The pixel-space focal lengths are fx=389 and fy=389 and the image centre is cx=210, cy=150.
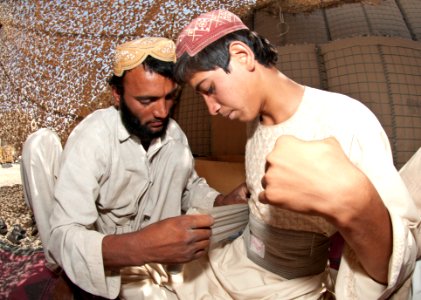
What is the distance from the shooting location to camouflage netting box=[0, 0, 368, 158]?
11.4ft

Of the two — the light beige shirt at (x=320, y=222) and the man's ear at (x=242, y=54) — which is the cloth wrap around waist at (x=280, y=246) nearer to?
the light beige shirt at (x=320, y=222)

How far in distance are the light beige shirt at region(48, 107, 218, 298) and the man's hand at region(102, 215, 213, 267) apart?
105 mm

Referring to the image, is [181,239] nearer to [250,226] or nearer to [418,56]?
[250,226]

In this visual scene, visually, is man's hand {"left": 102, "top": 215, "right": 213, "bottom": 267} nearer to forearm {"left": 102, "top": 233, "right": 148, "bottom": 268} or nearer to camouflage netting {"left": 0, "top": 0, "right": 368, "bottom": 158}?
forearm {"left": 102, "top": 233, "right": 148, "bottom": 268}

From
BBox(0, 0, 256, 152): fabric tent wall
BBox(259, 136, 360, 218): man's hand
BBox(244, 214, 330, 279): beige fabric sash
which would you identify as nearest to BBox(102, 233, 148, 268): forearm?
BBox(244, 214, 330, 279): beige fabric sash

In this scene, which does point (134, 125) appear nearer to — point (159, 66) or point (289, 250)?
point (159, 66)

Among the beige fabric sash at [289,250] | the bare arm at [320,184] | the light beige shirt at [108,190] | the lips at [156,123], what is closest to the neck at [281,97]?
the beige fabric sash at [289,250]

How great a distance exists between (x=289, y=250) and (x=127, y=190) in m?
0.80

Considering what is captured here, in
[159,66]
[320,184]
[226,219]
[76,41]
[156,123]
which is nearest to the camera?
[320,184]

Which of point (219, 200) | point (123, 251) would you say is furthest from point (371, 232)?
point (219, 200)

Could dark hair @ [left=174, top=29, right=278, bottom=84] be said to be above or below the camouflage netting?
above

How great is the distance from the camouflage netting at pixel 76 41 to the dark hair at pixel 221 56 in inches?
87.1

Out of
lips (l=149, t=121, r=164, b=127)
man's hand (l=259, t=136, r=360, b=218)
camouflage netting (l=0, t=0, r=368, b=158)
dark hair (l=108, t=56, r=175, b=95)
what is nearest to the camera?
man's hand (l=259, t=136, r=360, b=218)

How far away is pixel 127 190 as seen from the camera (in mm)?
1790
